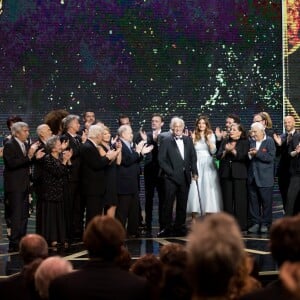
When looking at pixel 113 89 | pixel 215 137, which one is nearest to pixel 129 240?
pixel 215 137

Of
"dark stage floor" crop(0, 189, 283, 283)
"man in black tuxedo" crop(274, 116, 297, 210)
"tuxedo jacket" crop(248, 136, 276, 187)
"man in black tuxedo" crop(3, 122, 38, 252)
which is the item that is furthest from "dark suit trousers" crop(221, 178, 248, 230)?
"man in black tuxedo" crop(3, 122, 38, 252)

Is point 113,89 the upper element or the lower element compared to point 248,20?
lower

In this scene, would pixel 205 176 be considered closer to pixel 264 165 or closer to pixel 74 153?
pixel 264 165

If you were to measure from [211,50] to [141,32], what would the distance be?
1367 millimetres

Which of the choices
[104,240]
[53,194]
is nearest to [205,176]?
[53,194]

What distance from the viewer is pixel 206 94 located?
15414 millimetres

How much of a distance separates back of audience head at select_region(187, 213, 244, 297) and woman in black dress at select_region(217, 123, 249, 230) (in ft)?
27.1

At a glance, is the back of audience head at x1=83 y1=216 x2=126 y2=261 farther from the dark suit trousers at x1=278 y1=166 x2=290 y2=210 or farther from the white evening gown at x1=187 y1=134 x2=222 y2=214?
the dark suit trousers at x1=278 y1=166 x2=290 y2=210

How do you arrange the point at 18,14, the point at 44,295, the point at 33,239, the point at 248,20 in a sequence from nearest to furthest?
1. the point at 44,295
2. the point at 33,239
3. the point at 18,14
4. the point at 248,20

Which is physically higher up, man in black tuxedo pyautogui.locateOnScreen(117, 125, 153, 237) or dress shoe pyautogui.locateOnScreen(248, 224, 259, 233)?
man in black tuxedo pyautogui.locateOnScreen(117, 125, 153, 237)

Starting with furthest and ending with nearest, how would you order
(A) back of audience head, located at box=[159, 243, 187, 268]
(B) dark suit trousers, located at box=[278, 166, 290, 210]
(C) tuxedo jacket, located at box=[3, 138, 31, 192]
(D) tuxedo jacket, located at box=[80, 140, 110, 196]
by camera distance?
(B) dark suit trousers, located at box=[278, 166, 290, 210] < (D) tuxedo jacket, located at box=[80, 140, 110, 196] < (C) tuxedo jacket, located at box=[3, 138, 31, 192] < (A) back of audience head, located at box=[159, 243, 187, 268]

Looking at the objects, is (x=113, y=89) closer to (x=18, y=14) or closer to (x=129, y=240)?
(x=18, y=14)

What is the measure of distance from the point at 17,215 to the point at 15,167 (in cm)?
55

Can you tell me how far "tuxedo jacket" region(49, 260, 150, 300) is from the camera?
11.7ft
